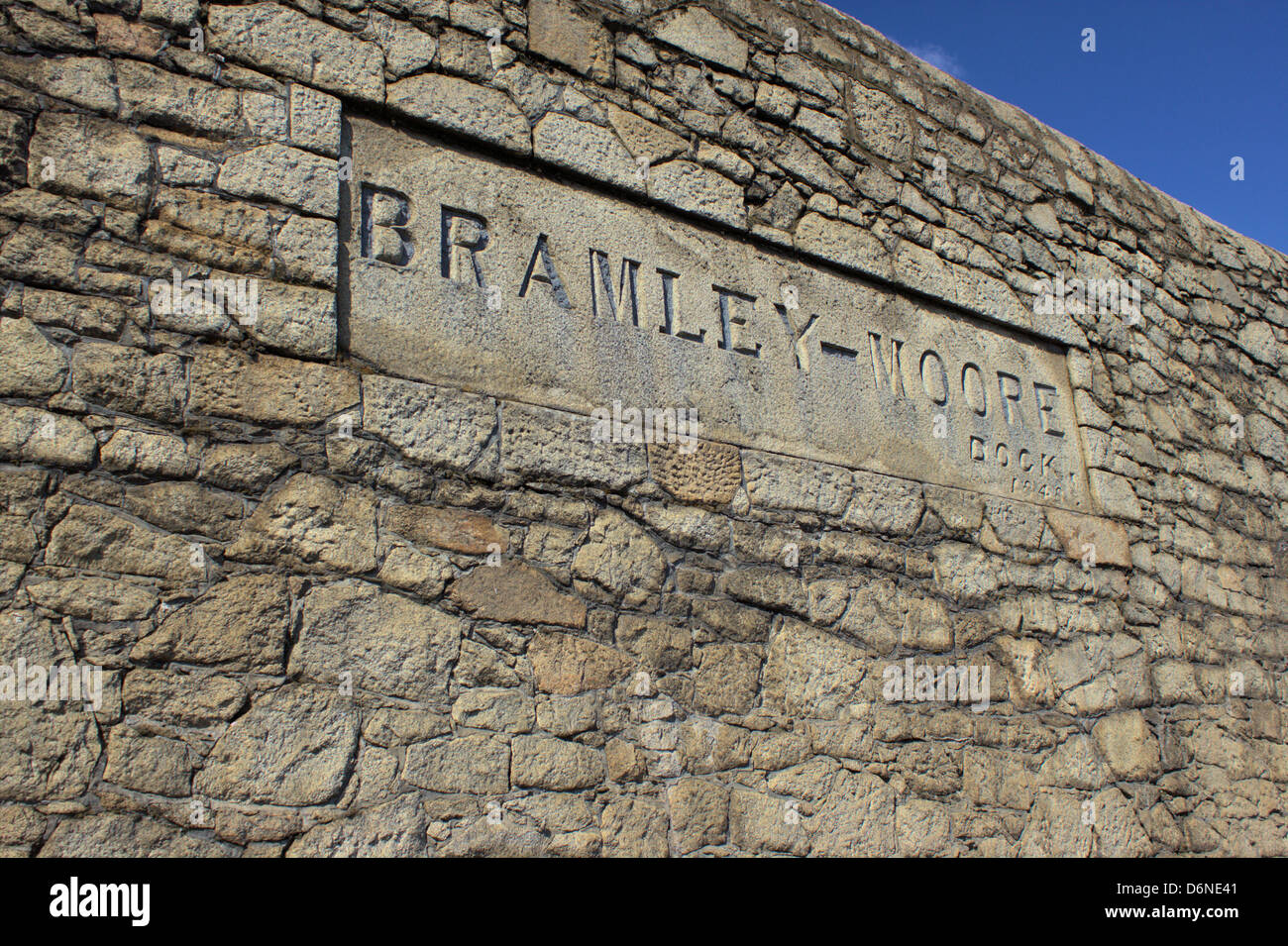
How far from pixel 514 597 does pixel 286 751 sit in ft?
1.97

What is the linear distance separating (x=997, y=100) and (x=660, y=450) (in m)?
2.49

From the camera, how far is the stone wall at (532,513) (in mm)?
1787

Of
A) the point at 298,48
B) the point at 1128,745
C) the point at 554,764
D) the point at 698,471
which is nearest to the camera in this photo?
the point at 554,764

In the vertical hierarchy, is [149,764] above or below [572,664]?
below

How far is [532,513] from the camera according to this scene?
227 cm

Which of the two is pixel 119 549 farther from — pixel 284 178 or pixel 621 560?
pixel 621 560

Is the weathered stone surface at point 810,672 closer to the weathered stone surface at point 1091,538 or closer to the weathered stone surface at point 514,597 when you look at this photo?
the weathered stone surface at point 514,597

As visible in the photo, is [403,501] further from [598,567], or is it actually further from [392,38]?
[392,38]

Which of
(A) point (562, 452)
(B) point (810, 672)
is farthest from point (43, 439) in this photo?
(B) point (810, 672)

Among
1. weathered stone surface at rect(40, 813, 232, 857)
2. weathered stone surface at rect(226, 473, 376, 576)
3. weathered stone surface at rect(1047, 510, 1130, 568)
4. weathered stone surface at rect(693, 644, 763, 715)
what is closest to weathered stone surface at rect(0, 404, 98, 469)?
weathered stone surface at rect(226, 473, 376, 576)

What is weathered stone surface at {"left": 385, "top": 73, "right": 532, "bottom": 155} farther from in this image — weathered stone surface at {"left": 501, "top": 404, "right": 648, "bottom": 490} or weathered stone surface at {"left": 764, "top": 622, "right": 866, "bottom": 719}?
weathered stone surface at {"left": 764, "top": 622, "right": 866, "bottom": 719}

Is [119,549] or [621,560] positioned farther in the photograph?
[621,560]

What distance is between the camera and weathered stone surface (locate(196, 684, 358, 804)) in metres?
1.76

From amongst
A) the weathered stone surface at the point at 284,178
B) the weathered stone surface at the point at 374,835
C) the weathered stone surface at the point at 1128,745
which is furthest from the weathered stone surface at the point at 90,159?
the weathered stone surface at the point at 1128,745
